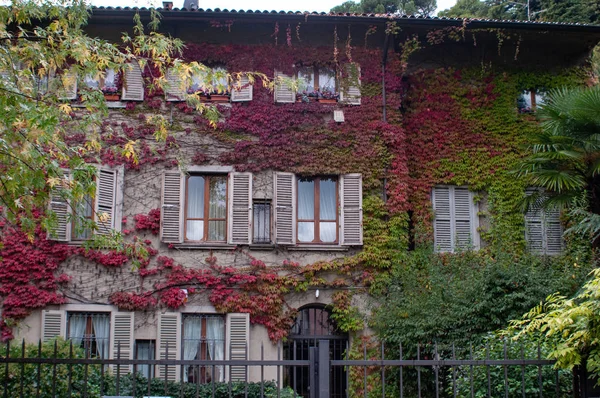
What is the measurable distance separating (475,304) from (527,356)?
364 cm

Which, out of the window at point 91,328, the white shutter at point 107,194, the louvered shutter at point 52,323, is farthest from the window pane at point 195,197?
the louvered shutter at point 52,323

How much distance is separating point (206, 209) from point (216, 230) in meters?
0.51

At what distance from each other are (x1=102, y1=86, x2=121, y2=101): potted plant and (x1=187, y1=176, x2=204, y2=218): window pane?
2456mm

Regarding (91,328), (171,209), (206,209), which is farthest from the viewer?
(206,209)

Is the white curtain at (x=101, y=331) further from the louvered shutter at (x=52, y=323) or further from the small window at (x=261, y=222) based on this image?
the small window at (x=261, y=222)

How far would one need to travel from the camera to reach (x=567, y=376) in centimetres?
1010

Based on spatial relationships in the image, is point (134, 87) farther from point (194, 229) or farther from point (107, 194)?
point (194, 229)

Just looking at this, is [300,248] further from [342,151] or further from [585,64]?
[585,64]

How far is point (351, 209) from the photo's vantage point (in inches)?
642

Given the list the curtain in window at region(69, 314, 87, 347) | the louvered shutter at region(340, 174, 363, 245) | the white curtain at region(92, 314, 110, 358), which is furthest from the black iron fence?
the louvered shutter at region(340, 174, 363, 245)

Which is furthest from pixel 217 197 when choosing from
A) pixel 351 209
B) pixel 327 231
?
pixel 351 209

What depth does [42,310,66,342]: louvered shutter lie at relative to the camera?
607 inches

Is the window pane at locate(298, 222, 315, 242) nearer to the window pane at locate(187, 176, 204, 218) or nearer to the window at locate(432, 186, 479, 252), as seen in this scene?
the window pane at locate(187, 176, 204, 218)

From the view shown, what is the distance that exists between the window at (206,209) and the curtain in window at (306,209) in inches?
64.2
